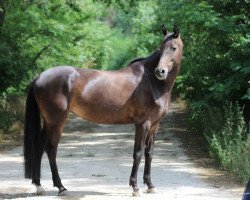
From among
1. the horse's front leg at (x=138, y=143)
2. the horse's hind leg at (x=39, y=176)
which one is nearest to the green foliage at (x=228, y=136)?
the horse's front leg at (x=138, y=143)

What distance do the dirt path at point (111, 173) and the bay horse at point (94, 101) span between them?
0.58 metres

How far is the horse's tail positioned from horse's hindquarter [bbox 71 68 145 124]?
591 mm

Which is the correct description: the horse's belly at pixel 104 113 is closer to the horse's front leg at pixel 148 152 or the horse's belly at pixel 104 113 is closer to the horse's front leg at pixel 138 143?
the horse's front leg at pixel 138 143

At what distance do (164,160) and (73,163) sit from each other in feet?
6.88

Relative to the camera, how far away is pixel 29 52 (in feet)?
60.1

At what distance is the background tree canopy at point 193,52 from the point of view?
12.0 m

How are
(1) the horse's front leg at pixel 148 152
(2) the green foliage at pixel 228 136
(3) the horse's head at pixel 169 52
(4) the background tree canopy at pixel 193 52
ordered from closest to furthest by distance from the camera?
1. (3) the horse's head at pixel 169 52
2. (1) the horse's front leg at pixel 148 152
3. (2) the green foliage at pixel 228 136
4. (4) the background tree canopy at pixel 193 52

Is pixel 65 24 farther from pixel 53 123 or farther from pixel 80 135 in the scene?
pixel 53 123

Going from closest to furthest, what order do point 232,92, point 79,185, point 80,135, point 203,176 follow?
point 79,185
point 203,176
point 232,92
point 80,135

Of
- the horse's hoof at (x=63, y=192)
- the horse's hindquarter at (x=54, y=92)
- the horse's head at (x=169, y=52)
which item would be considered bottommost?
the horse's hoof at (x=63, y=192)

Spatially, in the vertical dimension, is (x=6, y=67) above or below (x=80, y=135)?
above

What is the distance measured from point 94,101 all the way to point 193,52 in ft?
28.5

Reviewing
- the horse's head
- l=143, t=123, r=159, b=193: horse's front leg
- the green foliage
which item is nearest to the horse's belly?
l=143, t=123, r=159, b=193: horse's front leg

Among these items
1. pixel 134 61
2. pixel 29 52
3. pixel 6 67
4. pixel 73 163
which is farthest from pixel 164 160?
pixel 29 52
